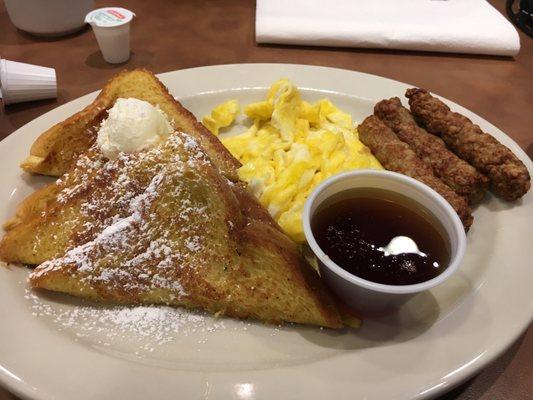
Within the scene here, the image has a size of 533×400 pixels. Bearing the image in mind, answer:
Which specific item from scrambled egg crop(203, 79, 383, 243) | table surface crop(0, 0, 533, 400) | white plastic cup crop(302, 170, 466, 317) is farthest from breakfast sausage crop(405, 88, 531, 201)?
table surface crop(0, 0, 533, 400)

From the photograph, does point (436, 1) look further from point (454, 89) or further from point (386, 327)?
point (386, 327)

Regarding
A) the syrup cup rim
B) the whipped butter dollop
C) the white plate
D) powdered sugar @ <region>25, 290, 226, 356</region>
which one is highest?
the whipped butter dollop

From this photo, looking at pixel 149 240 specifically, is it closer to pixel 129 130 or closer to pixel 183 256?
pixel 183 256

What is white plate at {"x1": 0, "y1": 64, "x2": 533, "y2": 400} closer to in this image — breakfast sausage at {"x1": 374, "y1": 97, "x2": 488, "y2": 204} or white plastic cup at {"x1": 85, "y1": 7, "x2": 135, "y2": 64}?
breakfast sausage at {"x1": 374, "y1": 97, "x2": 488, "y2": 204}

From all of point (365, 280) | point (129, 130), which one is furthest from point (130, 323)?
point (365, 280)

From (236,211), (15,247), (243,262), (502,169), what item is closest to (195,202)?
(236,211)

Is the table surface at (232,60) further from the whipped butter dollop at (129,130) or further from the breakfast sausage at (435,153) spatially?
the whipped butter dollop at (129,130)
